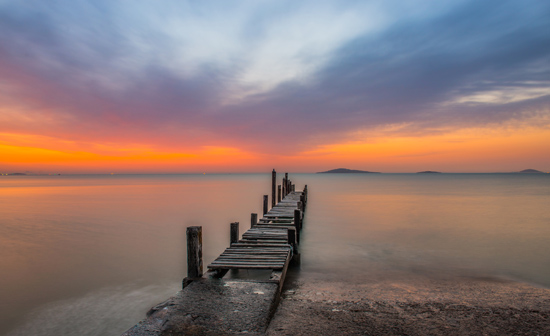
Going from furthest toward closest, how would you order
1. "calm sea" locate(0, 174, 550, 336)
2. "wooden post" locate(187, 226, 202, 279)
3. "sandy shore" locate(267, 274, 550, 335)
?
1. "calm sea" locate(0, 174, 550, 336)
2. "wooden post" locate(187, 226, 202, 279)
3. "sandy shore" locate(267, 274, 550, 335)

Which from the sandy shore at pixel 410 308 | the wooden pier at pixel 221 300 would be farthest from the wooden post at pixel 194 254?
the sandy shore at pixel 410 308

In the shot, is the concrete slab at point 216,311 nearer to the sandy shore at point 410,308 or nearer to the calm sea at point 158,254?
the sandy shore at point 410,308

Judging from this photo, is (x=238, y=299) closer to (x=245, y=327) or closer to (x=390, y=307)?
(x=245, y=327)

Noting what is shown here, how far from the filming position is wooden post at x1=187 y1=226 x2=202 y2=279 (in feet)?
19.9

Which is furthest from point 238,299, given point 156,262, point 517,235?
point 517,235

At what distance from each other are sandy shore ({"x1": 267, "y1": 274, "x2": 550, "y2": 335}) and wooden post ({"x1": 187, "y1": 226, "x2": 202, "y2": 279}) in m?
1.71

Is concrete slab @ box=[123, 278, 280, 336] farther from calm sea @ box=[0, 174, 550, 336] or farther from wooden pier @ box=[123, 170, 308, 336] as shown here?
calm sea @ box=[0, 174, 550, 336]

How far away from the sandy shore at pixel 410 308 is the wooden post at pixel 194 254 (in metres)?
1.71

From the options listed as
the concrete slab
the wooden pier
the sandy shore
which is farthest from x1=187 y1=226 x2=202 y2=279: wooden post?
the sandy shore

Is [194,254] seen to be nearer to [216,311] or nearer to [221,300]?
[221,300]

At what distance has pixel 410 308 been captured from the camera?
599 centimetres

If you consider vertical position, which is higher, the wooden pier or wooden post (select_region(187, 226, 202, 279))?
wooden post (select_region(187, 226, 202, 279))

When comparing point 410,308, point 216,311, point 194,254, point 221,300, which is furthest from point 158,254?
point 410,308

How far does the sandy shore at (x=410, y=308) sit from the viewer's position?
5062 millimetres
